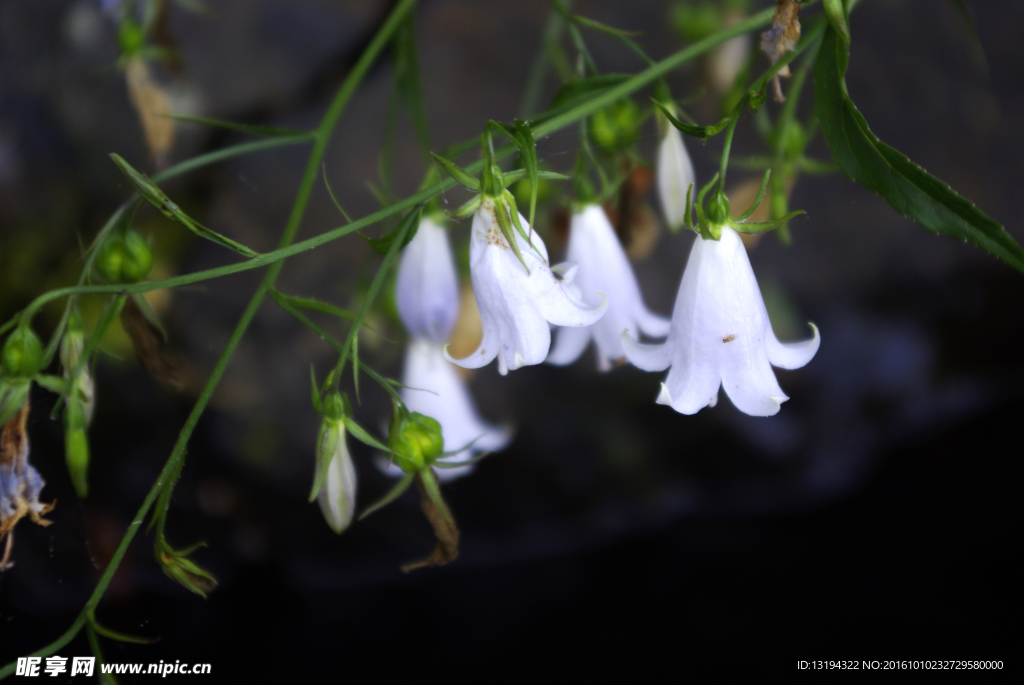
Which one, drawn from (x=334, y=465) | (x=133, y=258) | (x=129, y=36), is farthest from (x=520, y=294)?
(x=129, y=36)

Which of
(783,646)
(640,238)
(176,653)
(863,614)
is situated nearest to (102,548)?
(176,653)

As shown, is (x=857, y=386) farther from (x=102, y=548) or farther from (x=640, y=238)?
(x=102, y=548)

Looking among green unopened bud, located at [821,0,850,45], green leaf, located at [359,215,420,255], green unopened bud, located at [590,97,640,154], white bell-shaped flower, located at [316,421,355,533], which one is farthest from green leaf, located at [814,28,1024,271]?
white bell-shaped flower, located at [316,421,355,533]

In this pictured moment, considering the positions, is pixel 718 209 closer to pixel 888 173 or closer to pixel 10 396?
pixel 888 173

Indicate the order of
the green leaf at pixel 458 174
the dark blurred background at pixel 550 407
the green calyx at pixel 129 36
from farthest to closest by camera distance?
the dark blurred background at pixel 550 407, the green calyx at pixel 129 36, the green leaf at pixel 458 174

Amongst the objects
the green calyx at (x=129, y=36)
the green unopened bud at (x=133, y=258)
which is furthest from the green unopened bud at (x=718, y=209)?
the green calyx at (x=129, y=36)

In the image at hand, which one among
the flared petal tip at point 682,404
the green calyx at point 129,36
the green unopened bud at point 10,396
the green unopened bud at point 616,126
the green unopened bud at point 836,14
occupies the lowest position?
the green unopened bud at point 10,396

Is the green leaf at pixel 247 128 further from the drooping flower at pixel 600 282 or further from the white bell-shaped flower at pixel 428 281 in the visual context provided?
the drooping flower at pixel 600 282

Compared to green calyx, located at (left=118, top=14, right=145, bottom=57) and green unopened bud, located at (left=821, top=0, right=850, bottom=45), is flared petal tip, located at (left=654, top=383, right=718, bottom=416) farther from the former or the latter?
green calyx, located at (left=118, top=14, right=145, bottom=57)
